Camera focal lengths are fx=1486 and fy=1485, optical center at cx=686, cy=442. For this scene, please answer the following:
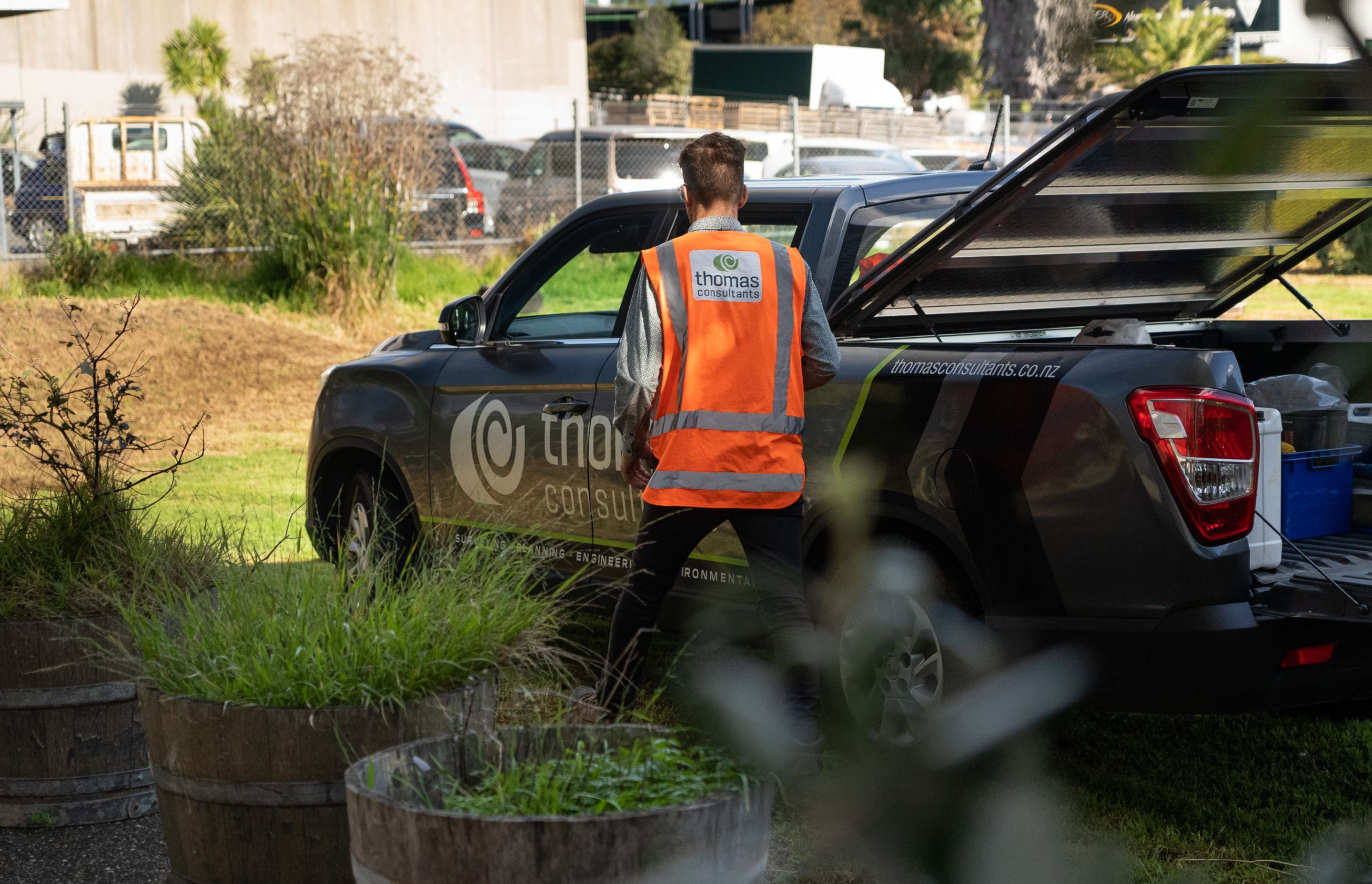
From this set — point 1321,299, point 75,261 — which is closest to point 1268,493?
point 75,261

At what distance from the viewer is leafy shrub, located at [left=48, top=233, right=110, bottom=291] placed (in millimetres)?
16766

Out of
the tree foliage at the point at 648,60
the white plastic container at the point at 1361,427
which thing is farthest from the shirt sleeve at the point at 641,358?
the tree foliage at the point at 648,60

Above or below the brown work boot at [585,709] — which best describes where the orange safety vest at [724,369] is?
above

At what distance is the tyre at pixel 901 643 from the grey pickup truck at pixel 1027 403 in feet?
0.09

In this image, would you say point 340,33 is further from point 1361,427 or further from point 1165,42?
point 1165,42

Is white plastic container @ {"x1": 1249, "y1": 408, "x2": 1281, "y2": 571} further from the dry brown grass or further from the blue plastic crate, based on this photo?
the dry brown grass

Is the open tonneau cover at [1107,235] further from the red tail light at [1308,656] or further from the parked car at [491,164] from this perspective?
the parked car at [491,164]

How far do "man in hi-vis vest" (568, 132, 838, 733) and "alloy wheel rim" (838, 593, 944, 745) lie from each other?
504 millimetres

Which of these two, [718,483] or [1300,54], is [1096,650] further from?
[1300,54]

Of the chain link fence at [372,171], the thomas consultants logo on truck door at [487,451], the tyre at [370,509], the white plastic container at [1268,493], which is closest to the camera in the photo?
the white plastic container at [1268,493]

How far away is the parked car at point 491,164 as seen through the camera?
22516 mm

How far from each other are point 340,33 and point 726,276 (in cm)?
3680

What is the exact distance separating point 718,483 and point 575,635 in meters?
2.52

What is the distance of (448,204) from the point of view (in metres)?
19.3
